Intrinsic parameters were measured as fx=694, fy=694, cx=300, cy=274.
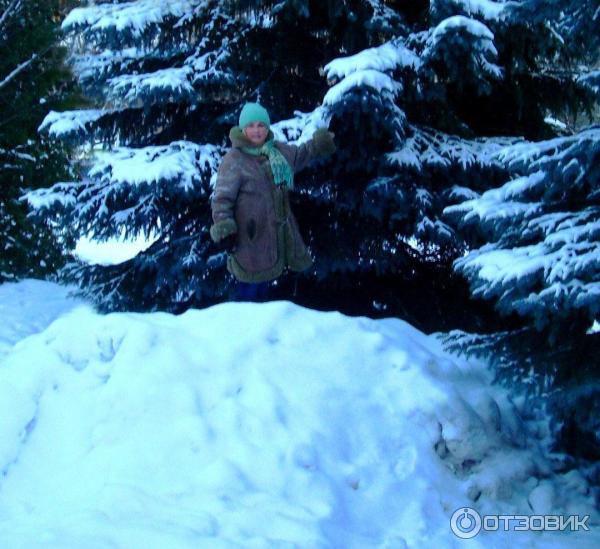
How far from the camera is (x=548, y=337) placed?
3.74 meters

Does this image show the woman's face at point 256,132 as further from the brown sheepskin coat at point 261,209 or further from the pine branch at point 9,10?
the pine branch at point 9,10

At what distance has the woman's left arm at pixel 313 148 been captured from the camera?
4863 millimetres

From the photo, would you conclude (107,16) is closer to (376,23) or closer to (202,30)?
(202,30)

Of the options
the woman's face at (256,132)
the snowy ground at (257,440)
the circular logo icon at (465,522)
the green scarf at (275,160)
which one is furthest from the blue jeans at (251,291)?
the circular logo icon at (465,522)

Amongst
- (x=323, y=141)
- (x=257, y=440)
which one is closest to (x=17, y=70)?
(x=323, y=141)

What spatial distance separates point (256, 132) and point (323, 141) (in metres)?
0.47

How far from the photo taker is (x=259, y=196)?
4.92 meters

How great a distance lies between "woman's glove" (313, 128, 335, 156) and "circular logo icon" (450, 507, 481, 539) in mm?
2560

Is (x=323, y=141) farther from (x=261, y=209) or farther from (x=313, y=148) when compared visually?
(x=261, y=209)

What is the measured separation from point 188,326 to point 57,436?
99 centimetres

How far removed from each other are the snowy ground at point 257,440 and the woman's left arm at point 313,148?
3.99 ft

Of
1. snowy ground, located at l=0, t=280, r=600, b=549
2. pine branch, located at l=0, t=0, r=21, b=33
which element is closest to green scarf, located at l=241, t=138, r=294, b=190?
snowy ground, located at l=0, t=280, r=600, b=549

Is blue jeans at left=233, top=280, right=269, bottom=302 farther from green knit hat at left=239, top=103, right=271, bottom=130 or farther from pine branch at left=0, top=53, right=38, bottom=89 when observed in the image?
pine branch at left=0, top=53, right=38, bottom=89

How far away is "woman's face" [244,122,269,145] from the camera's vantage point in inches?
188
